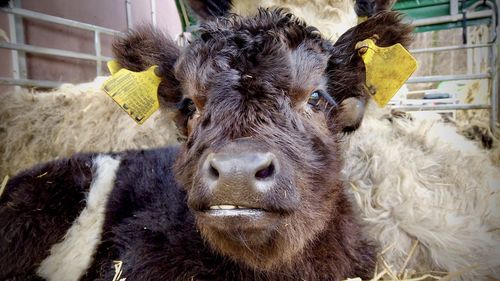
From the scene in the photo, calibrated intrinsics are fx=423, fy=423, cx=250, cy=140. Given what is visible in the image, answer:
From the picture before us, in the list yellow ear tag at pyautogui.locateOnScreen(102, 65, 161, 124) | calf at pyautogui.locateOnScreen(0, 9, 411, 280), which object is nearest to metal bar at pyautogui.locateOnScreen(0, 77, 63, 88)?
calf at pyautogui.locateOnScreen(0, 9, 411, 280)

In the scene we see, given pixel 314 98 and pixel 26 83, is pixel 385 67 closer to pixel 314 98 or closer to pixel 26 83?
pixel 314 98

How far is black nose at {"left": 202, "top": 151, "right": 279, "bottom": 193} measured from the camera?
5.27 feet

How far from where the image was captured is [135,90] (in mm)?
2738

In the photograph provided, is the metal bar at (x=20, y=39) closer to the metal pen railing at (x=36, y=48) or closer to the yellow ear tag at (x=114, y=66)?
the metal pen railing at (x=36, y=48)

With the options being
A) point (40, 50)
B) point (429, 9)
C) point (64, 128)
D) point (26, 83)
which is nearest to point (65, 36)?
point (40, 50)

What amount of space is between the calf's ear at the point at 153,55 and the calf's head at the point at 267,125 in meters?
0.29

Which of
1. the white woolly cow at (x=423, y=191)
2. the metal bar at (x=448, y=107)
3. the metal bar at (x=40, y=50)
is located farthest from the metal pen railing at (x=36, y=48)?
the metal bar at (x=448, y=107)

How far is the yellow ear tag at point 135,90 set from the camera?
2.68m

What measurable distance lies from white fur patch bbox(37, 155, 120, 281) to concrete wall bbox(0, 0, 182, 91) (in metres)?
4.30

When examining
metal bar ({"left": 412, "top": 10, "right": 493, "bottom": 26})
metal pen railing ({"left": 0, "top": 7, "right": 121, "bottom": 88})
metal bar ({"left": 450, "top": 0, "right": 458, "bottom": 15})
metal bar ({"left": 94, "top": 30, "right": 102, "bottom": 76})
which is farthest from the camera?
metal bar ({"left": 94, "top": 30, "right": 102, "bottom": 76})

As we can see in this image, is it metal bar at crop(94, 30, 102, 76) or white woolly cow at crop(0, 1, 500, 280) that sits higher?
metal bar at crop(94, 30, 102, 76)

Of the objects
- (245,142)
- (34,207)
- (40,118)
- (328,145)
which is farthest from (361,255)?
(40,118)

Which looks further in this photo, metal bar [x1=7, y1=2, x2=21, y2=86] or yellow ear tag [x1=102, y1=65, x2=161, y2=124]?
metal bar [x1=7, y1=2, x2=21, y2=86]

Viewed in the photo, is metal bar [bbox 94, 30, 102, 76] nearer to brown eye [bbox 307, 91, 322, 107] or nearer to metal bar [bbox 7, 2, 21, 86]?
metal bar [bbox 7, 2, 21, 86]
